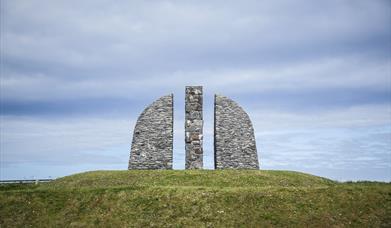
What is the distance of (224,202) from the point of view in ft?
94.7

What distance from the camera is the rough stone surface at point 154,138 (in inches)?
1677

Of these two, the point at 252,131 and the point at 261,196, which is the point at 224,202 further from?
the point at 252,131

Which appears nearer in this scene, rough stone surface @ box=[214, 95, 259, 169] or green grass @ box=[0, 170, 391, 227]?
green grass @ box=[0, 170, 391, 227]

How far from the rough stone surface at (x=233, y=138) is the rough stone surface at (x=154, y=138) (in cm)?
472

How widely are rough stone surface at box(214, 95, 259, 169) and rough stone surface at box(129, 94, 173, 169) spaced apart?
4.72m

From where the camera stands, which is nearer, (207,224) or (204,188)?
(207,224)

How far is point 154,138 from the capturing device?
43219 millimetres

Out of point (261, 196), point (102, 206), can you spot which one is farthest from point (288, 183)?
point (102, 206)

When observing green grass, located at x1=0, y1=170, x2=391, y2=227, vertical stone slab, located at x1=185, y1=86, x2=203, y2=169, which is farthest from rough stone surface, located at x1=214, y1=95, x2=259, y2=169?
green grass, located at x1=0, y1=170, x2=391, y2=227

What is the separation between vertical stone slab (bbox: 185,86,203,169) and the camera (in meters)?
42.6

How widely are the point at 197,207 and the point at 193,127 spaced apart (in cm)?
1571

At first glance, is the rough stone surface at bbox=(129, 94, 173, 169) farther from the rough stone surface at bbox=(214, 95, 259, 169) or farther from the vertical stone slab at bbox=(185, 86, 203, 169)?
the rough stone surface at bbox=(214, 95, 259, 169)

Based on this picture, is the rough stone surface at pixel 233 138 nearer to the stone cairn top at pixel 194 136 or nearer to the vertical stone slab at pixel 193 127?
the stone cairn top at pixel 194 136

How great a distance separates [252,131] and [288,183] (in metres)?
8.87
